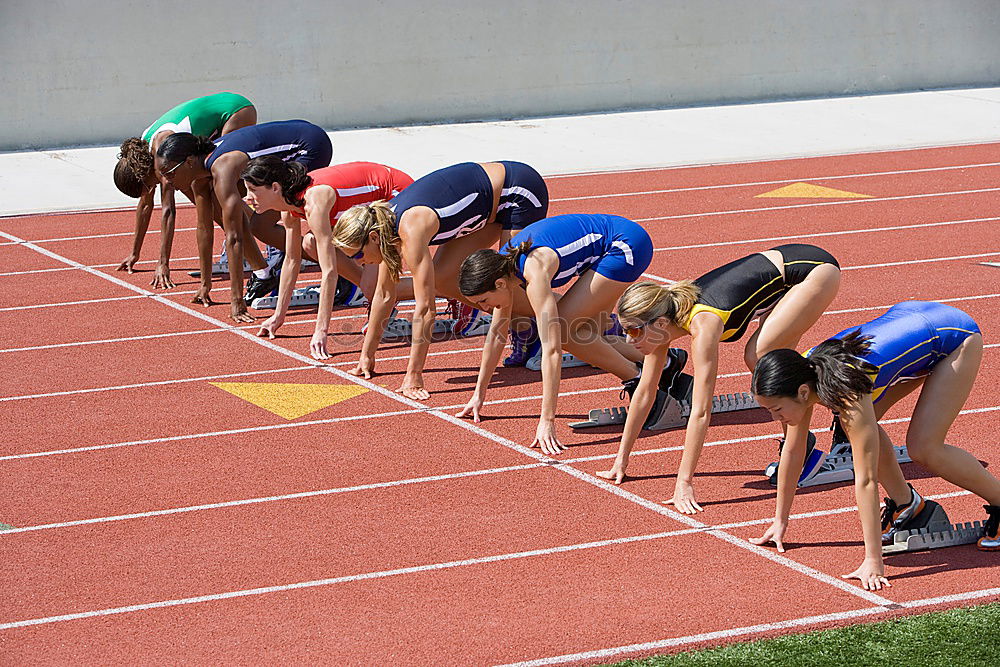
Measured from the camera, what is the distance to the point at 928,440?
5297 mm

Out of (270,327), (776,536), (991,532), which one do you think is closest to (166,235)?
(270,327)

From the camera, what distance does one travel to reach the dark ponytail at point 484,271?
Result: 6469 millimetres

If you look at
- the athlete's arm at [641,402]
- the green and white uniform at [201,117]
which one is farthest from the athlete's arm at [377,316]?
the green and white uniform at [201,117]

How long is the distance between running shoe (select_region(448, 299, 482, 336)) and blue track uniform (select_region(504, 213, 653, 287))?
210 centimetres

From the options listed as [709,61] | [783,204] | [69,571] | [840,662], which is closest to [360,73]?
[709,61]

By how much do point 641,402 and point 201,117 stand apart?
612cm

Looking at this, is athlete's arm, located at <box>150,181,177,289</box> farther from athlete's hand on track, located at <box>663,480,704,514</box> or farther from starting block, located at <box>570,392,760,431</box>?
athlete's hand on track, located at <box>663,480,704,514</box>

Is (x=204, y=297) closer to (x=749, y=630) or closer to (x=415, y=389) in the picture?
(x=415, y=389)

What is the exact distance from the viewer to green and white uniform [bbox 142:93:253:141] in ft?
35.3

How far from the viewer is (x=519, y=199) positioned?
8102mm

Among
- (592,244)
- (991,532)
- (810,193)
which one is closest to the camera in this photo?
(991,532)

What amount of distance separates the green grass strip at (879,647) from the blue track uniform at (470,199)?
3.69 meters

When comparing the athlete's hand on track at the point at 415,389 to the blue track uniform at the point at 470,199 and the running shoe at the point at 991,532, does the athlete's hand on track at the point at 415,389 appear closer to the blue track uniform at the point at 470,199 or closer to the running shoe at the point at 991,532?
the blue track uniform at the point at 470,199

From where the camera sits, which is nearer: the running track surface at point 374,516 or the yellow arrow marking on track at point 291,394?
the running track surface at point 374,516
